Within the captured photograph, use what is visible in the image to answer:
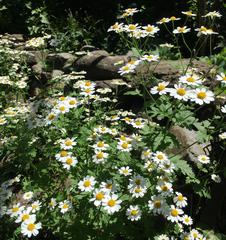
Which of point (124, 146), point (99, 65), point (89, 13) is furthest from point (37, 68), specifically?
point (124, 146)

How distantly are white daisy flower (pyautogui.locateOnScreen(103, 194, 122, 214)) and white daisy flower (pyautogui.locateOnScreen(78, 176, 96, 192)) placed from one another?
0.48 feet

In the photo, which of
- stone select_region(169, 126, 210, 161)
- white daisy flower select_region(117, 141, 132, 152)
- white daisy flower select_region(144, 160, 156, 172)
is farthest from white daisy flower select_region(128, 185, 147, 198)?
stone select_region(169, 126, 210, 161)

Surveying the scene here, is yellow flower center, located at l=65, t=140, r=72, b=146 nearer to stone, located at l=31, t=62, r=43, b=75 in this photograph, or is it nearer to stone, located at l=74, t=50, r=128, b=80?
stone, located at l=74, t=50, r=128, b=80

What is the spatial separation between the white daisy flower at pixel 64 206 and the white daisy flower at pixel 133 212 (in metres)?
0.45

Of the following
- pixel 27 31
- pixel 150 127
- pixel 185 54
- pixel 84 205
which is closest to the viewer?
pixel 84 205

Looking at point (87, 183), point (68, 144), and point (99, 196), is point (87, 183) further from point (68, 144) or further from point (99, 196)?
point (68, 144)

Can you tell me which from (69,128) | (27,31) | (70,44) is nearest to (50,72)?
(70,44)

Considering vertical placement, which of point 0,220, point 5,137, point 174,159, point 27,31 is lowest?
point 27,31

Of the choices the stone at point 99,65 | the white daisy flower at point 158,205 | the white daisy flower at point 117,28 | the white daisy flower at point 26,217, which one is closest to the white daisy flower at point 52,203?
the white daisy flower at point 26,217

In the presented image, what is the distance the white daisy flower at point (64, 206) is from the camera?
2930 millimetres

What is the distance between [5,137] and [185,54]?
437cm

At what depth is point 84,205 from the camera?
2959 millimetres

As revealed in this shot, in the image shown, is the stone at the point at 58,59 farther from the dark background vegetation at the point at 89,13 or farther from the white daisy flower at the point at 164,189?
the white daisy flower at the point at 164,189

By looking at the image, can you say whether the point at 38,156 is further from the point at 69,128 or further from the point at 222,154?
the point at 222,154
